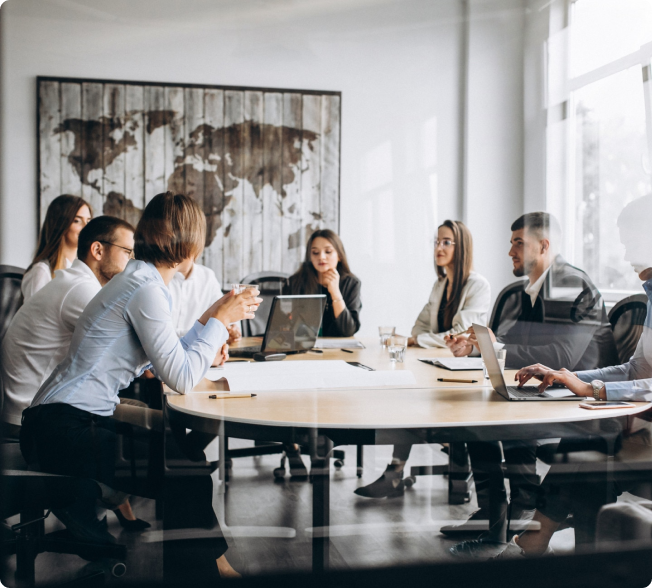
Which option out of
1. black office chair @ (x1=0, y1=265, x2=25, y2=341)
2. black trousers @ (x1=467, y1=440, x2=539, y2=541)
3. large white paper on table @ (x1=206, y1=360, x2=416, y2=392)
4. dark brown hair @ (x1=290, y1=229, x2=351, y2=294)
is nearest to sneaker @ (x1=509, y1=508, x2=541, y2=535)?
black trousers @ (x1=467, y1=440, x2=539, y2=541)

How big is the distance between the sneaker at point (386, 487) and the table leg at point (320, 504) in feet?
0.54

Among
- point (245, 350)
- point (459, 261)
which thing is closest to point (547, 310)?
point (459, 261)

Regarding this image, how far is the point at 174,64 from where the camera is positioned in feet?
5.64

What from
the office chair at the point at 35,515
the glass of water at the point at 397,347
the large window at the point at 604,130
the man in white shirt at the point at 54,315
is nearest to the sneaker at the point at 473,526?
the glass of water at the point at 397,347

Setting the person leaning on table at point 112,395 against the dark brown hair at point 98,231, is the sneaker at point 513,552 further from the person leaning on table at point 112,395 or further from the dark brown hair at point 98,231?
the dark brown hair at point 98,231

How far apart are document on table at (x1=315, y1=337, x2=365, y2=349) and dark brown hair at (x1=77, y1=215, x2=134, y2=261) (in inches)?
40.0

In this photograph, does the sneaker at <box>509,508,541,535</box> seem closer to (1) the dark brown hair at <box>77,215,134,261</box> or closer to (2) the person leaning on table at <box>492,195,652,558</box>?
(2) the person leaning on table at <box>492,195,652,558</box>

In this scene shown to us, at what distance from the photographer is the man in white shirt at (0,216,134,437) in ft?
4.82

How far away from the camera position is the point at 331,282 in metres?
2.21

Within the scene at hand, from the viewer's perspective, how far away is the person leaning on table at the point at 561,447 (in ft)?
5.12

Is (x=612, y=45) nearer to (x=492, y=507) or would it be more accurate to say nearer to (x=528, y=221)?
(x=528, y=221)

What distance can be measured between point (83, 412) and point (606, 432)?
148cm

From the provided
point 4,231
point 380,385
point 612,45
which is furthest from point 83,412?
point 612,45

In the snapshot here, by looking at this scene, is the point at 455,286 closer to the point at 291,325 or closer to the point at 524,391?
the point at 524,391
